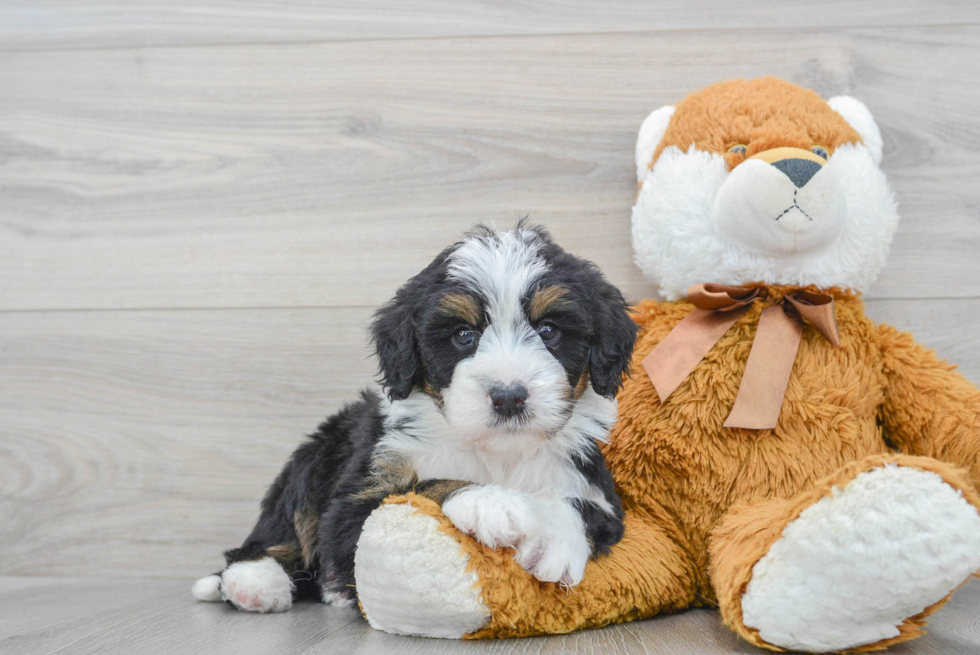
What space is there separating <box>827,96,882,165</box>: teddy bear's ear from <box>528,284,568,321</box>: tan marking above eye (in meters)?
1.02

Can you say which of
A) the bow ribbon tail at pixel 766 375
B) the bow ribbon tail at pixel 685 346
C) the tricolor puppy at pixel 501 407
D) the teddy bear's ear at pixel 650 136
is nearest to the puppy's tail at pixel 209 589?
the tricolor puppy at pixel 501 407

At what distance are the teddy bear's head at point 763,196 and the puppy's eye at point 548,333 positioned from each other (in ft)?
1.66

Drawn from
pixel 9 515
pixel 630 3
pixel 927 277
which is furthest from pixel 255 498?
pixel 927 277

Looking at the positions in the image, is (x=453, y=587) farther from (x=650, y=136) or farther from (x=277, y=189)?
(x=277, y=189)

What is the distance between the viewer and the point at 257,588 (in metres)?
1.77

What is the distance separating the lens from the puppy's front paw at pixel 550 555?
1.41 meters

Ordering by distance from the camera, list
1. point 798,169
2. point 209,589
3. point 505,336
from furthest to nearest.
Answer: point 209,589 < point 798,169 < point 505,336

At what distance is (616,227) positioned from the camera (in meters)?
2.28

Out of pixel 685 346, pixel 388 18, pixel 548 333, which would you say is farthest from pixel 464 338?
pixel 388 18

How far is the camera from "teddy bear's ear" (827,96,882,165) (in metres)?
1.96

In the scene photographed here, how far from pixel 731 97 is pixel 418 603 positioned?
4.47ft

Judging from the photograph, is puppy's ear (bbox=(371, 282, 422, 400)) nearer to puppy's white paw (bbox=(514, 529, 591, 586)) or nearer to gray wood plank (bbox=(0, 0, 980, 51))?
puppy's white paw (bbox=(514, 529, 591, 586))

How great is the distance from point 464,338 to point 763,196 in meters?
0.73

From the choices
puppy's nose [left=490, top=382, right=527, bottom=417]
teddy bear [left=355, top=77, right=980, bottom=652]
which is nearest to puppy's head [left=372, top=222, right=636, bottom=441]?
puppy's nose [left=490, top=382, right=527, bottom=417]
